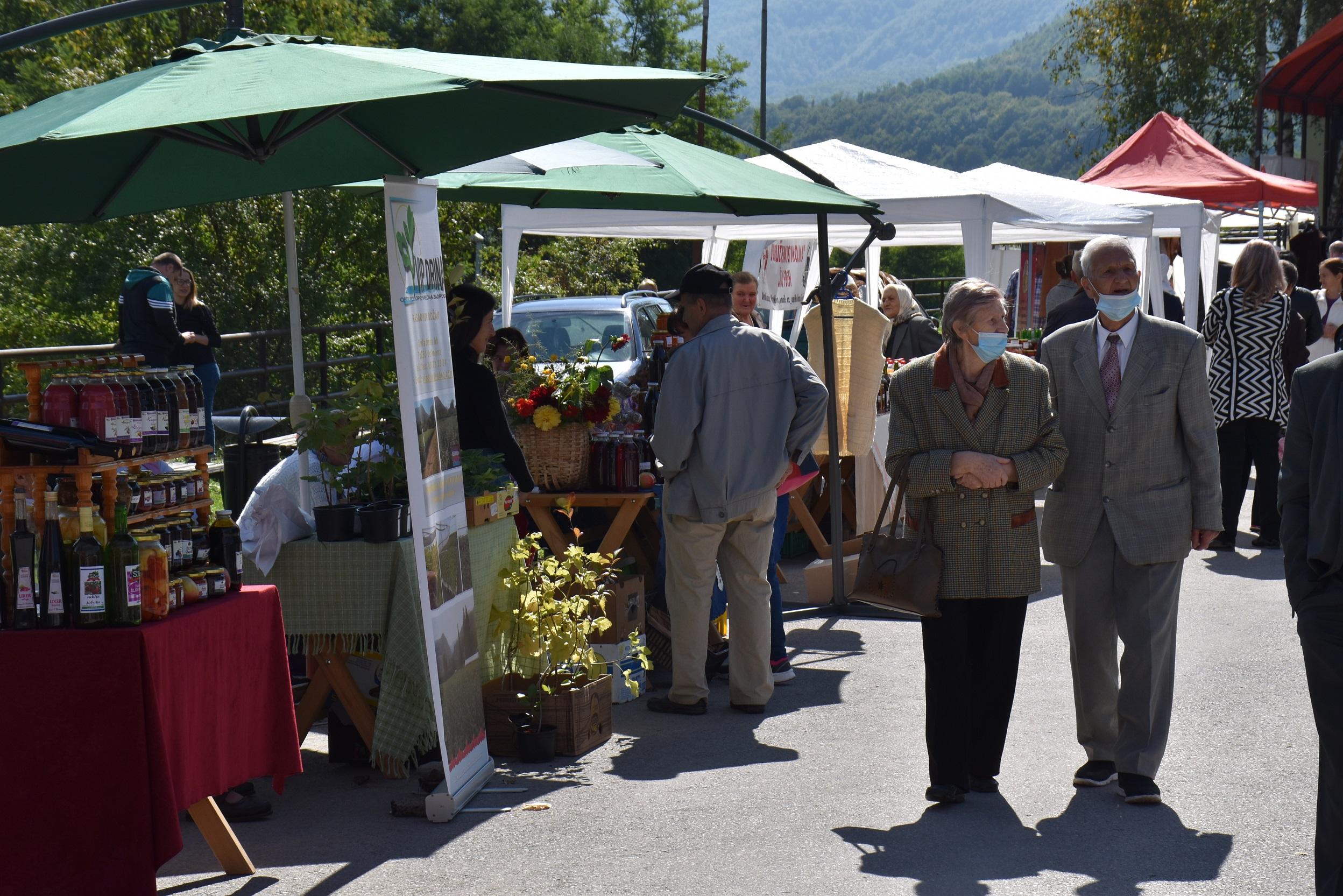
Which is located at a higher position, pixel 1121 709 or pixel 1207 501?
pixel 1207 501

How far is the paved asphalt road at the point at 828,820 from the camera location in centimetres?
453

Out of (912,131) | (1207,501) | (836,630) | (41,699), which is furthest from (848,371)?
(912,131)

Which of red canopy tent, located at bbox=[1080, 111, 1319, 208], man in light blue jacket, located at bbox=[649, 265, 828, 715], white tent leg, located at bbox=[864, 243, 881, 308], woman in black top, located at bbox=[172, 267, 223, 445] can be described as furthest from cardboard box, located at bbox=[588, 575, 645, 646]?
red canopy tent, located at bbox=[1080, 111, 1319, 208]

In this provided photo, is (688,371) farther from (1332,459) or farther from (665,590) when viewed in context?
(1332,459)

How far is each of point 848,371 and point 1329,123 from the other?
58.8 ft

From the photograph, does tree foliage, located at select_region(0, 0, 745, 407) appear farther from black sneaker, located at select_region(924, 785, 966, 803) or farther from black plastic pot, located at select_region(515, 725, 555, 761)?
black sneaker, located at select_region(924, 785, 966, 803)

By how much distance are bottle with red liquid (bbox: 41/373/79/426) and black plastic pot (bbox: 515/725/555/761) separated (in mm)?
2347

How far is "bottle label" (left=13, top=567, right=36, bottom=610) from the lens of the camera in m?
4.04

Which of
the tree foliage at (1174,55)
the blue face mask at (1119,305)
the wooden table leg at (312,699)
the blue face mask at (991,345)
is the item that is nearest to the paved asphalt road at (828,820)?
the wooden table leg at (312,699)

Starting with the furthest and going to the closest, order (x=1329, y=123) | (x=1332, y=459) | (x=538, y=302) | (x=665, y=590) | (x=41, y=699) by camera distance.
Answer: (x=1329, y=123)
(x=538, y=302)
(x=665, y=590)
(x=41, y=699)
(x=1332, y=459)

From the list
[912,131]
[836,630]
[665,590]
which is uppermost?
[912,131]

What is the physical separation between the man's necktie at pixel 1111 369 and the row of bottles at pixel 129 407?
3.15m

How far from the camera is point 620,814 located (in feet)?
17.1

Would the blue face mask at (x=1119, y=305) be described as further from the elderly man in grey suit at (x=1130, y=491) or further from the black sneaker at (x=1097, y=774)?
the black sneaker at (x=1097, y=774)
